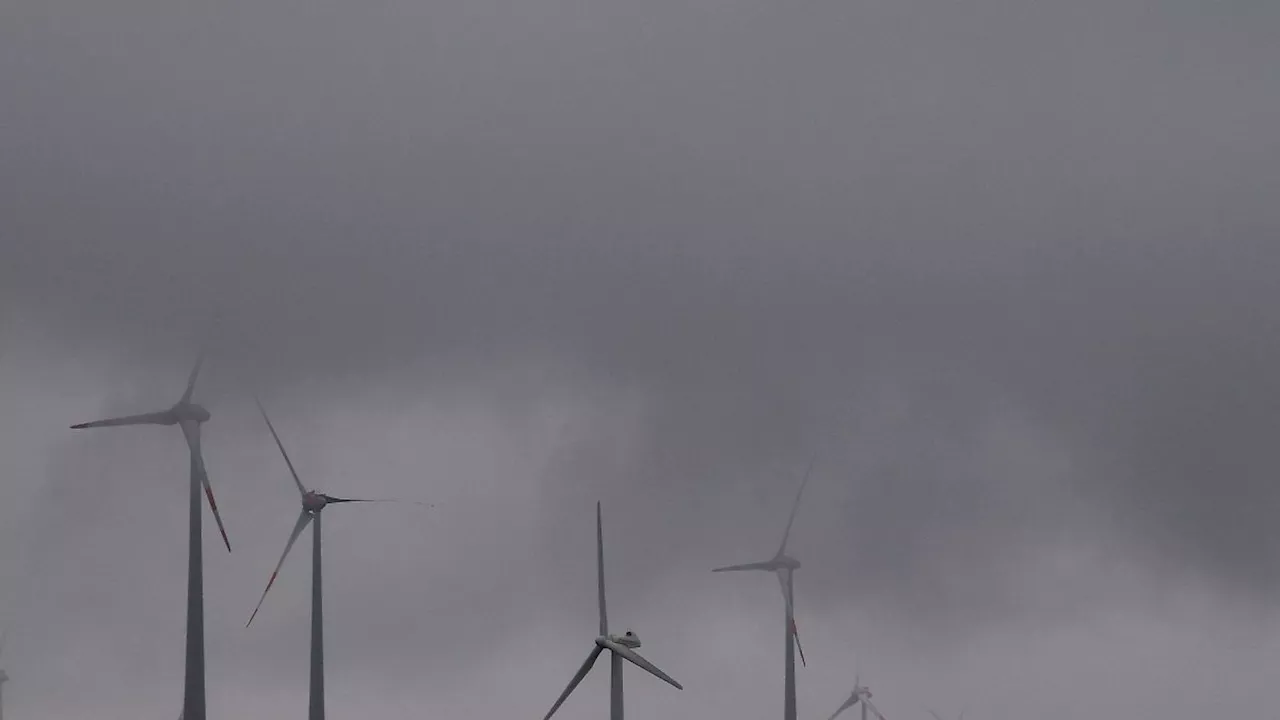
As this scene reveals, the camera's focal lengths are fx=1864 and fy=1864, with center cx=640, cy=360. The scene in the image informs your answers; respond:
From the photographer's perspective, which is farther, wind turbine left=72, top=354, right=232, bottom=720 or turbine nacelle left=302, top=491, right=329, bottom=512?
turbine nacelle left=302, top=491, right=329, bottom=512

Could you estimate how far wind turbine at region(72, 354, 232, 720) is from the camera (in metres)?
136

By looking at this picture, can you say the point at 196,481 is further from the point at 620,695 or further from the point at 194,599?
the point at 620,695

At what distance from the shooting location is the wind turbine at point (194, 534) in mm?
135875

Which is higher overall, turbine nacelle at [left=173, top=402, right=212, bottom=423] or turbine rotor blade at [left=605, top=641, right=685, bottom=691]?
turbine nacelle at [left=173, top=402, right=212, bottom=423]

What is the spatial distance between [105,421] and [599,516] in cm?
4909

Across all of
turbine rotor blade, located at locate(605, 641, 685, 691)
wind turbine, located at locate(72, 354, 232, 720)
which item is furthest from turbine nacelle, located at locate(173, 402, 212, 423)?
turbine rotor blade, located at locate(605, 641, 685, 691)

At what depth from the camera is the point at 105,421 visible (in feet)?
572

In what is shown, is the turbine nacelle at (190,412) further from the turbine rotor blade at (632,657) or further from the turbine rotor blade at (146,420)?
the turbine rotor blade at (632,657)

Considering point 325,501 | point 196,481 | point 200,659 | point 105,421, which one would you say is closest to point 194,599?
point 200,659

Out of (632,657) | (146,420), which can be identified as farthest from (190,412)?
(632,657)

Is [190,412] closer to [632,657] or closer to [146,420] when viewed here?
[146,420]

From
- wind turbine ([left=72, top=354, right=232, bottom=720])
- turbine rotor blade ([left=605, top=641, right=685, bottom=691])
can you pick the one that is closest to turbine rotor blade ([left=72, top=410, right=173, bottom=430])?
wind turbine ([left=72, top=354, right=232, bottom=720])

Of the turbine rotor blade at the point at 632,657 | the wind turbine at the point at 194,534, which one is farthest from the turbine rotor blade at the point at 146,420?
the turbine rotor blade at the point at 632,657

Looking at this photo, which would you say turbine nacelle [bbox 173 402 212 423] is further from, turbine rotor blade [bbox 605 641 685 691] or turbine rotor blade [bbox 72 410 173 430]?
turbine rotor blade [bbox 605 641 685 691]
